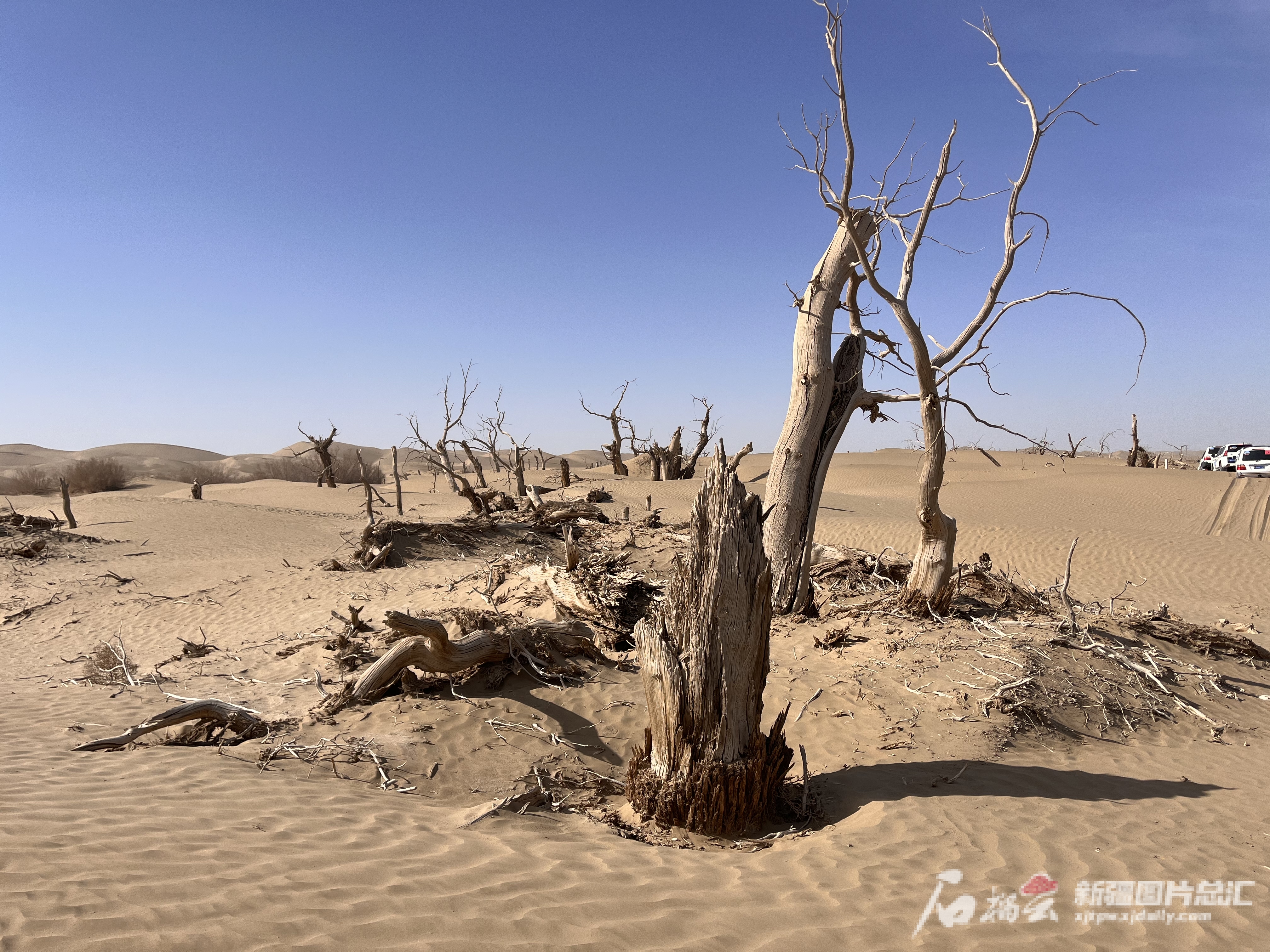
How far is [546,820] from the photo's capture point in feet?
14.8

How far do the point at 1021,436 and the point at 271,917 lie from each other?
696 cm

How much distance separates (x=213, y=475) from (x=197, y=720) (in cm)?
4409

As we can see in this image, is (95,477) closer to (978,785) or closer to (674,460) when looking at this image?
(674,460)

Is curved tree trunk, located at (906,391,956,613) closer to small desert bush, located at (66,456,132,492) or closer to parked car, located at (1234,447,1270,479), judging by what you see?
parked car, located at (1234,447,1270,479)

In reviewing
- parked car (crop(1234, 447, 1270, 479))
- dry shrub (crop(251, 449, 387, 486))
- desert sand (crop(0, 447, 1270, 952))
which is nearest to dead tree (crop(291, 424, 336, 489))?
dry shrub (crop(251, 449, 387, 486))

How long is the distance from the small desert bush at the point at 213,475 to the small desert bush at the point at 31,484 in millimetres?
6365

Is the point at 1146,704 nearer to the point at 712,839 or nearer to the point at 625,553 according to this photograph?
the point at 712,839

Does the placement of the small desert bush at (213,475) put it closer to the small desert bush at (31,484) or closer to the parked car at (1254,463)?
the small desert bush at (31,484)

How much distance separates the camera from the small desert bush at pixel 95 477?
3134 centimetres

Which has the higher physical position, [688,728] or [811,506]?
[811,506]

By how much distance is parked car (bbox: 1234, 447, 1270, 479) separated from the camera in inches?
Result: 997

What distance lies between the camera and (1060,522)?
68.7ft

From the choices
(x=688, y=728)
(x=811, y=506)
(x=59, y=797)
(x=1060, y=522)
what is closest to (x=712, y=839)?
(x=688, y=728)

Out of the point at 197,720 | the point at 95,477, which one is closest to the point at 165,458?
the point at 95,477
